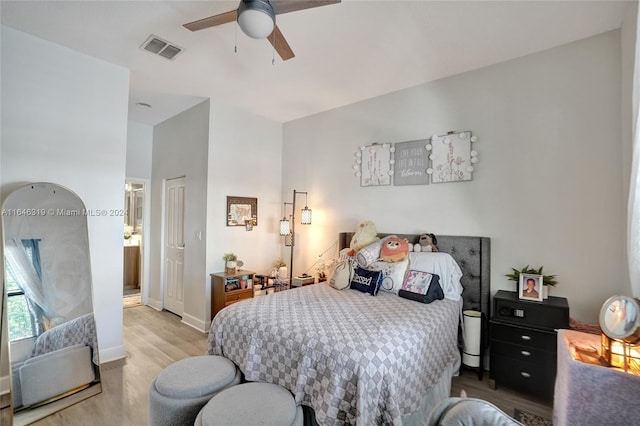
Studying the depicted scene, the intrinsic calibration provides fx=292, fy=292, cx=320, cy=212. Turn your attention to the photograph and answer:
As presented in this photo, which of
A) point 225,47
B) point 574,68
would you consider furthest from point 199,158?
point 574,68

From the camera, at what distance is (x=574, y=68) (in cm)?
249

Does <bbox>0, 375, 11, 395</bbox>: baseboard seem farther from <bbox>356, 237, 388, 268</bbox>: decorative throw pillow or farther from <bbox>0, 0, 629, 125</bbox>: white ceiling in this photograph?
<bbox>356, 237, 388, 268</bbox>: decorative throw pillow

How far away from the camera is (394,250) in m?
2.99

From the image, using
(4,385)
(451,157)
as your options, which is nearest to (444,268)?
(451,157)

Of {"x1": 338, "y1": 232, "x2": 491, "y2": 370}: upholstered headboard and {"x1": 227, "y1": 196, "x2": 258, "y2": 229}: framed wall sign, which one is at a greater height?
{"x1": 227, "y1": 196, "x2": 258, "y2": 229}: framed wall sign

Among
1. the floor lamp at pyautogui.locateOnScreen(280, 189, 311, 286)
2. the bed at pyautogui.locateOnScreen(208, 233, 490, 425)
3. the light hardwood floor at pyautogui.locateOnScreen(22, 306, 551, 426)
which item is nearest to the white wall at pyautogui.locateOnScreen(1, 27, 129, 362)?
the light hardwood floor at pyautogui.locateOnScreen(22, 306, 551, 426)

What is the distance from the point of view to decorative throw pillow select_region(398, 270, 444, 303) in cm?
253

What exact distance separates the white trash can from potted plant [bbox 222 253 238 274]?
9.16 feet

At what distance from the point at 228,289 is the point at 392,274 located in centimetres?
208

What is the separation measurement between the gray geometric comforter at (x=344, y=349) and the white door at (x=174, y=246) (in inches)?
100

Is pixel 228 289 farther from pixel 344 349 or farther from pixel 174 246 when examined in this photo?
pixel 344 349

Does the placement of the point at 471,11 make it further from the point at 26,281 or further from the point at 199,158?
the point at 26,281

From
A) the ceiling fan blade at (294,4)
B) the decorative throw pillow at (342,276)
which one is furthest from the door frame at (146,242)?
the ceiling fan blade at (294,4)

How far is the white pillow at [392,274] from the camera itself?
9.10ft
